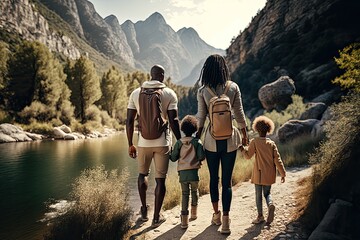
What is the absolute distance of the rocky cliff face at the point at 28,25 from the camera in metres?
79.2

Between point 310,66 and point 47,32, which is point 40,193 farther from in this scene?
point 47,32

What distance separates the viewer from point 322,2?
4134 cm

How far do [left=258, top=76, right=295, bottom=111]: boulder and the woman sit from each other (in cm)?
1943

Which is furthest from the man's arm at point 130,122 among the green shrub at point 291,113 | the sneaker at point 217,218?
the green shrub at point 291,113

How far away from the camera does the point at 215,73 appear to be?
4055 mm

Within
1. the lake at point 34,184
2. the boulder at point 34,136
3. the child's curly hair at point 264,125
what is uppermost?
the boulder at point 34,136

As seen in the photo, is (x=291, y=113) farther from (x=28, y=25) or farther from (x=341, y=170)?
(x=28, y=25)


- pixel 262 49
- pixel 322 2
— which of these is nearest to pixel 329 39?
pixel 322 2

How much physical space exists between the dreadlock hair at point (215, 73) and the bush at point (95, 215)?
7.82 feet

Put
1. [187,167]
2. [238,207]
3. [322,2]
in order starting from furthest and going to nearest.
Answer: [322,2] → [238,207] → [187,167]

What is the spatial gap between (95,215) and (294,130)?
32.1 ft

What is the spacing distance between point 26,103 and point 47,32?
8157 cm

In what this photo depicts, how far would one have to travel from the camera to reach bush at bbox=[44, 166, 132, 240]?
4047mm

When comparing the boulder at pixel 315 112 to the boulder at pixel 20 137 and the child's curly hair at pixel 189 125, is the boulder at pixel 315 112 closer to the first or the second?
the child's curly hair at pixel 189 125
